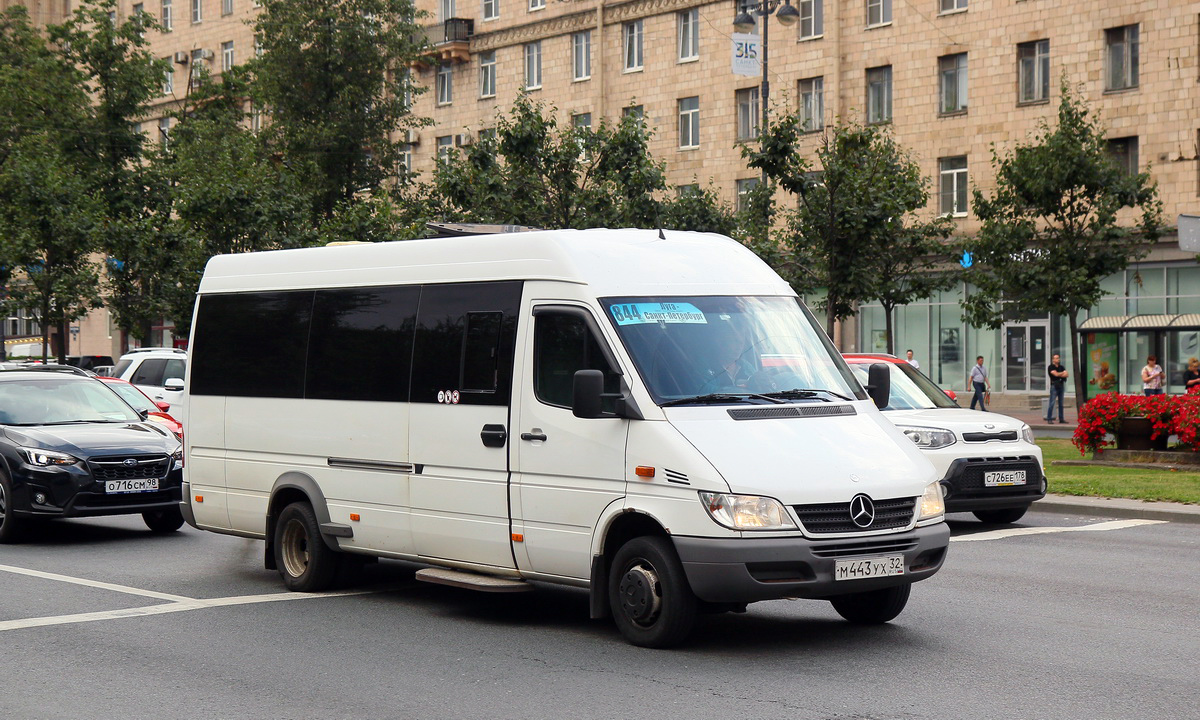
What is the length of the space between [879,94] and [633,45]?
1007cm

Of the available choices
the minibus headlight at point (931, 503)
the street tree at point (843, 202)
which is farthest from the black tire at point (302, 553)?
the street tree at point (843, 202)

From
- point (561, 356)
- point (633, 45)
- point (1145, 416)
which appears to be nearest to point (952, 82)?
point (633, 45)

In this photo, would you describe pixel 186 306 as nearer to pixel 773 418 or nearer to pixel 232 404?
pixel 232 404

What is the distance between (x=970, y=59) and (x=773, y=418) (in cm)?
3627

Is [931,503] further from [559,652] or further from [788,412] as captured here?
[559,652]

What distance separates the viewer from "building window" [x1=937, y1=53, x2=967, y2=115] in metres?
42.4

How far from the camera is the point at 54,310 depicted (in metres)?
41.2

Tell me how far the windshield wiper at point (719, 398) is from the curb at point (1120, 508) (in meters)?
8.51

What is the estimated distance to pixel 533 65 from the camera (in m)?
54.5

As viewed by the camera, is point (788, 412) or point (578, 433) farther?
point (578, 433)

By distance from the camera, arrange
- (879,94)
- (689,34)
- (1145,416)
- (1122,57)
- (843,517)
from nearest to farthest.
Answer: (843,517) → (1145,416) → (1122,57) → (879,94) → (689,34)

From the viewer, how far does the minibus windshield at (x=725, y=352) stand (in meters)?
8.28

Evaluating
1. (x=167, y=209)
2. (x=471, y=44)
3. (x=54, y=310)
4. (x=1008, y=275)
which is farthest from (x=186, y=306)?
(x=1008, y=275)

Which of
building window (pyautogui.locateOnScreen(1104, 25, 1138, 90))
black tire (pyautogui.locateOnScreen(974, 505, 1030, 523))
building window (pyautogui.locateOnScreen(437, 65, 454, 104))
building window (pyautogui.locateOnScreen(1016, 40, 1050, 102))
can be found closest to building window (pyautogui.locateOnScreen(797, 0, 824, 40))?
building window (pyautogui.locateOnScreen(1016, 40, 1050, 102))
